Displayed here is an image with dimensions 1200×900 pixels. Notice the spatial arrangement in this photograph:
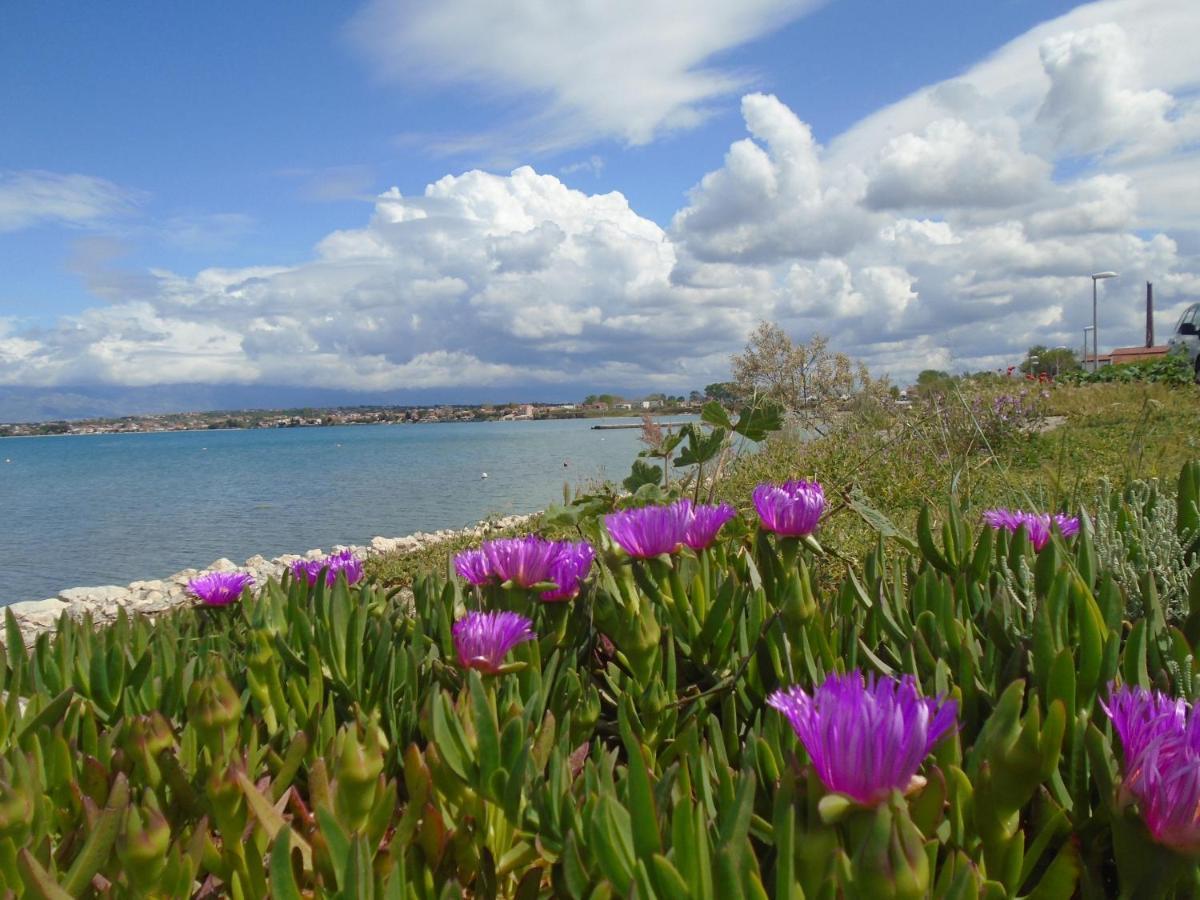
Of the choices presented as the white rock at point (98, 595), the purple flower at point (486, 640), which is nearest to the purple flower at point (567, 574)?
the purple flower at point (486, 640)

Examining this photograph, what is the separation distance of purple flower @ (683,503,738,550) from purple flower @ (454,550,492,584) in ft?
1.15

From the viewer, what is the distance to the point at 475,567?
1459 mm

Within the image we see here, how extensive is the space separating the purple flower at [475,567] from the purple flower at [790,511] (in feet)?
1.56

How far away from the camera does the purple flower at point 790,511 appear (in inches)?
54.7

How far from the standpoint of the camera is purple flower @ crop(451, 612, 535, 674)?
3.59 feet

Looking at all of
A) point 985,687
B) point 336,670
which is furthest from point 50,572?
point 985,687

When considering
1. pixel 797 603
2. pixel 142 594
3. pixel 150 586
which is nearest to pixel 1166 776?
pixel 797 603

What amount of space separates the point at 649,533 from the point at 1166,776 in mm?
838

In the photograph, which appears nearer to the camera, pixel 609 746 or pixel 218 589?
pixel 609 746

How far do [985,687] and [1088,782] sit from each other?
7.7 inches

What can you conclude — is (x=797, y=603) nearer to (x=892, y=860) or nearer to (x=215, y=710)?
(x=892, y=860)

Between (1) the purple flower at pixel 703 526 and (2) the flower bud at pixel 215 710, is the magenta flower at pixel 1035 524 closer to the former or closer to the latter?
(1) the purple flower at pixel 703 526

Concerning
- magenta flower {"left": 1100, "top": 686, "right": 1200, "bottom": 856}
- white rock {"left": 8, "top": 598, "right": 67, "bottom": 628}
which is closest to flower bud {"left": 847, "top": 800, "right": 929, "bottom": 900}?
magenta flower {"left": 1100, "top": 686, "right": 1200, "bottom": 856}

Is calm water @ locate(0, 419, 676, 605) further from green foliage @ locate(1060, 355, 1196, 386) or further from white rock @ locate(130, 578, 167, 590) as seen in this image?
green foliage @ locate(1060, 355, 1196, 386)
